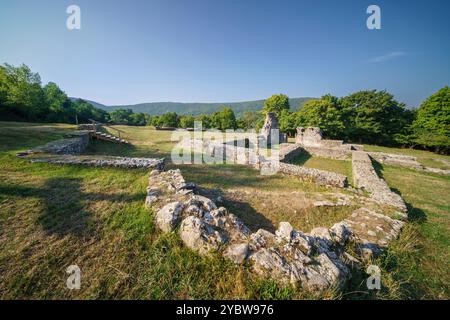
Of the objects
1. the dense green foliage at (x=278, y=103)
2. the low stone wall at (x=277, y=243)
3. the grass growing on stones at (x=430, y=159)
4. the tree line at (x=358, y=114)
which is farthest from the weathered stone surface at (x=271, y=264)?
the dense green foliage at (x=278, y=103)

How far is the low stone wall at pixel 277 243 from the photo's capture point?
2273 mm

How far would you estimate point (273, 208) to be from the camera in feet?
17.8

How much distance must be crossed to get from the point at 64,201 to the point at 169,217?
2762 mm

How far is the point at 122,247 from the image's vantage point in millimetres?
2693

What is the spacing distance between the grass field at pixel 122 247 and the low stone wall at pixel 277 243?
15 cm

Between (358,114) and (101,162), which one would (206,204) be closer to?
(101,162)

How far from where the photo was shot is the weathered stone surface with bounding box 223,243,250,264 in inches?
94.7

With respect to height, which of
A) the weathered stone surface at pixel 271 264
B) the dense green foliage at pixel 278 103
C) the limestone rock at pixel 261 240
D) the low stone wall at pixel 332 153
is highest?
the dense green foliage at pixel 278 103

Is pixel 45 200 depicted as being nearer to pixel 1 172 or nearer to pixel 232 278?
pixel 1 172

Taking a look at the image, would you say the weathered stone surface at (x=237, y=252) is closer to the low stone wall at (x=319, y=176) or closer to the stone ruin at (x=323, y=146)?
the low stone wall at (x=319, y=176)

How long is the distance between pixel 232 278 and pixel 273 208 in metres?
3.58

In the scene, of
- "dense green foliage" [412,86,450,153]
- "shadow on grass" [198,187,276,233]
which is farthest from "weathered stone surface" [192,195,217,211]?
"dense green foliage" [412,86,450,153]
